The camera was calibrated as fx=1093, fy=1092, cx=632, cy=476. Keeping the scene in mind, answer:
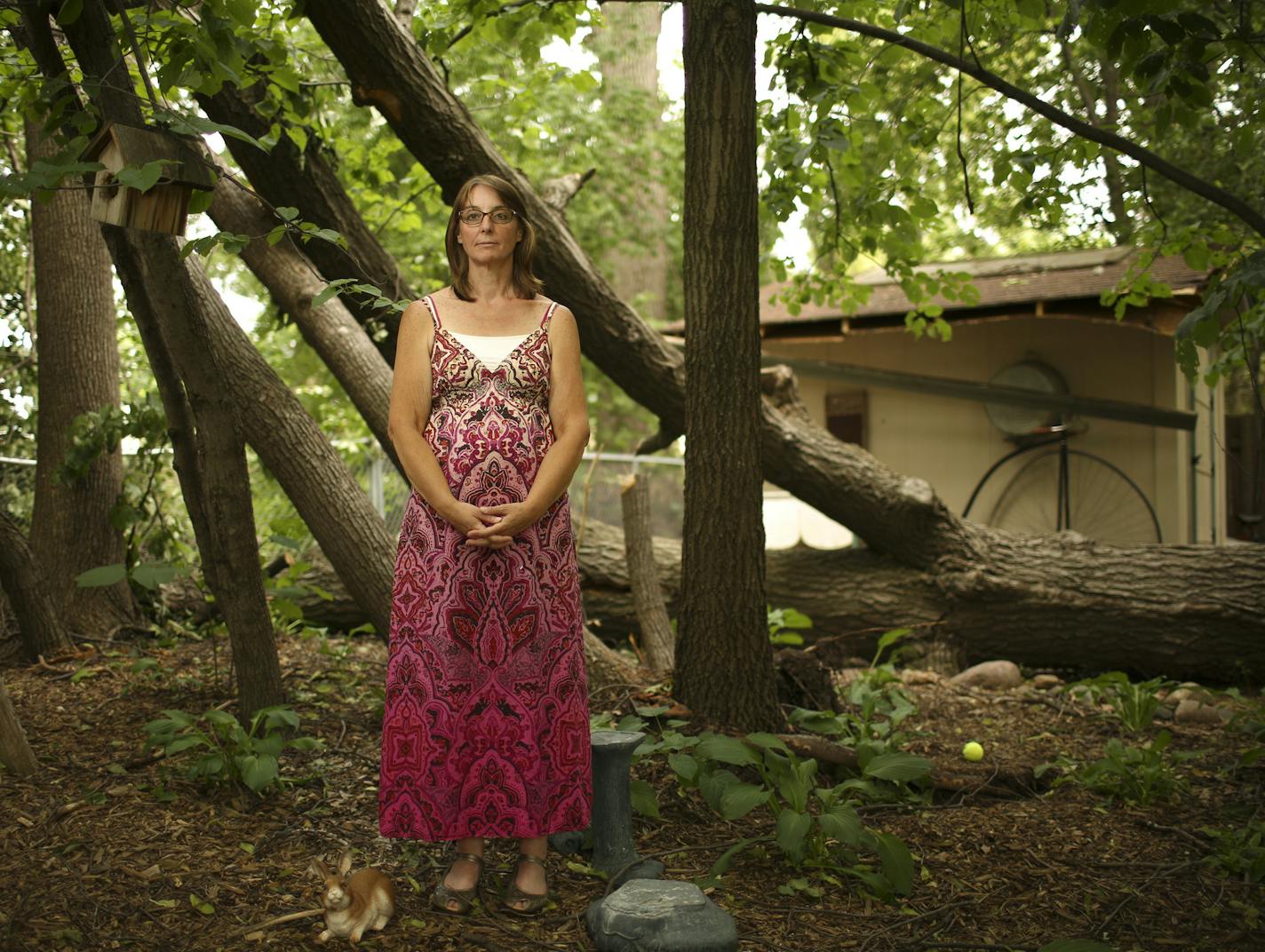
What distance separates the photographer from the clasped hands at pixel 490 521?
2.89 meters

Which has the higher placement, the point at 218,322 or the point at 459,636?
the point at 218,322

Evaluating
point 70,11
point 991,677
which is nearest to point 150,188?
point 70,11

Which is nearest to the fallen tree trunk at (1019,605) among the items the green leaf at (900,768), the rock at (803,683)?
the rock at (803,683)

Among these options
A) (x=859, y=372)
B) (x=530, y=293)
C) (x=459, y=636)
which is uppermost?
(x=859, y=372)

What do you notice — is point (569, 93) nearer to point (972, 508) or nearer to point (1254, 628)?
point (972, 508)

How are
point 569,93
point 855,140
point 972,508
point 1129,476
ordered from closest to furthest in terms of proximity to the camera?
1. point 855,140
2. point 1129,476
3. point 972,508
4. point 569,93

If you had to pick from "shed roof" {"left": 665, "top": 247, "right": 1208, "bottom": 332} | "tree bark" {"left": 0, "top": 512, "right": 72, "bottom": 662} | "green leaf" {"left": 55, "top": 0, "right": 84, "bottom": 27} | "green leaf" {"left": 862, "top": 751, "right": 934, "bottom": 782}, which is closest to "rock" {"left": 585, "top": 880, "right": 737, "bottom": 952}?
"green leaf" {"left": 862, "top": 751, "right": 934, "bottom": 782}

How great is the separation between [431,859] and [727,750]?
974mm

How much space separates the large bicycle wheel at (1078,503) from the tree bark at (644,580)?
5.70 m

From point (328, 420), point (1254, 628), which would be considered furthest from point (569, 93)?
point (1254, 628)

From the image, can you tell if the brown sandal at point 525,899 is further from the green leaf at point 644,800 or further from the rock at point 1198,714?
the rock at point 1198,714

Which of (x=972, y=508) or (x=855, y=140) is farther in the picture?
(x=972, y=508)

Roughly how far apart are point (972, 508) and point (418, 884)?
29.4 feet

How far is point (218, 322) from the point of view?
4285 millimetres
